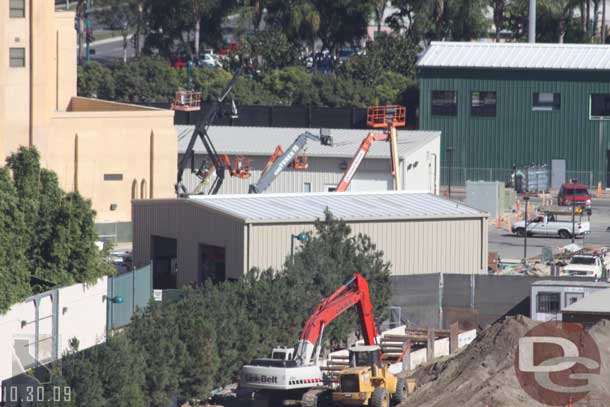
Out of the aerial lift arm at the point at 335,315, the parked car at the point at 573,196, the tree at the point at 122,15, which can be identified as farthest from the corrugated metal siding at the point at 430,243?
the tree at the point at 122,15

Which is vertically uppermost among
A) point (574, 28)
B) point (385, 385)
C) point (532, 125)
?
point (574, 28)

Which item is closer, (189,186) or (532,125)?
(189,186)

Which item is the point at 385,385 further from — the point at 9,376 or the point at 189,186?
the point at 189,186

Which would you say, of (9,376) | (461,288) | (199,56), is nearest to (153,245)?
(461,288)

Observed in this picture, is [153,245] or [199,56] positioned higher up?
[199,56]

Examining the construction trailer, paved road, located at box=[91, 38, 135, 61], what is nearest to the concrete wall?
the construction trailer

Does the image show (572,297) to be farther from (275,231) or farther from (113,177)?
(113,177)

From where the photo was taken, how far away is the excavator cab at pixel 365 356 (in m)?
38.7

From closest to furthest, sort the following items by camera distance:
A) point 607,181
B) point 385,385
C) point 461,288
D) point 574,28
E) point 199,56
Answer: point 385,385 → point 461,288 → point 607,181 → point 574,28 → point 199,56

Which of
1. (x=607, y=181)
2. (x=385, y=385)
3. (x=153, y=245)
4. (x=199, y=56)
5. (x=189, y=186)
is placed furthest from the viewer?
(x=199, y=56)

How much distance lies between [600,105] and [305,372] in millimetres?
55112

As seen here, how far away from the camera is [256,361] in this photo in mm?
38969

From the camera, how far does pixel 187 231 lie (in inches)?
2047

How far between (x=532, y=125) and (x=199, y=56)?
2012 inches
